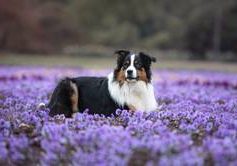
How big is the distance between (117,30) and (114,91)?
4989 cm

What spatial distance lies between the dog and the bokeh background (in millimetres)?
27027

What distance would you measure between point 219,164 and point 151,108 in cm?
431

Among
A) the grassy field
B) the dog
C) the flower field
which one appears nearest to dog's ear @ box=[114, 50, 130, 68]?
the dog

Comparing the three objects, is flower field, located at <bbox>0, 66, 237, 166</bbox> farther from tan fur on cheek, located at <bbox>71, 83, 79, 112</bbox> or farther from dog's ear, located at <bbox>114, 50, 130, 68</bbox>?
tan fur on cheek, located at <bbox>71, 83, 79, 112</bbox>

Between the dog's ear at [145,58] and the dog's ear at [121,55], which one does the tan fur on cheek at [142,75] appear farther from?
the dog's ear at [121,55]

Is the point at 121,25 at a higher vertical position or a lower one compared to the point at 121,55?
higher

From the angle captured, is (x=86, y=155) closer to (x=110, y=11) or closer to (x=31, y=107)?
(x=31, y=107)

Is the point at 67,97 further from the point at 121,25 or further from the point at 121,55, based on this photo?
the point at 121,25

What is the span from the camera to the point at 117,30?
59.3 m

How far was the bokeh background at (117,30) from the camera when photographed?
45031 mm

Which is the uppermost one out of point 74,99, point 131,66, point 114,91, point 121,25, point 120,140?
point 121,25

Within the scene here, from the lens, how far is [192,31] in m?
49.7

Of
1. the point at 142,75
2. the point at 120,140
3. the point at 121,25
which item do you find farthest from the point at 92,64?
the point at 120,140

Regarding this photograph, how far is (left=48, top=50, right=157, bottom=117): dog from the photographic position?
31.2 feet
